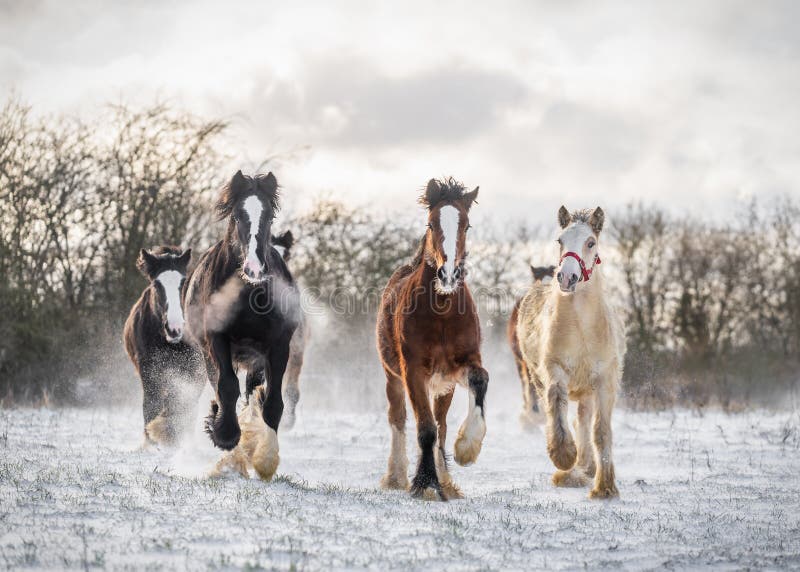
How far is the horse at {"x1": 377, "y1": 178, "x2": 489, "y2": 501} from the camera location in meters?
6.21

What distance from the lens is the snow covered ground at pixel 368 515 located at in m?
4.07

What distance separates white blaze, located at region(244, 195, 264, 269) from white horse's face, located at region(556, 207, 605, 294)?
96.5 inches

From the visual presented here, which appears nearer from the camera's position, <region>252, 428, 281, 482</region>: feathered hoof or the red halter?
<region>252, 428, 281, 482</region>: feathered hoof

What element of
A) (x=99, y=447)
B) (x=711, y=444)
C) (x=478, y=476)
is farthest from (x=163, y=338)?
(x=711, y=444)

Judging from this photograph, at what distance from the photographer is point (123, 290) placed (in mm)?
16969

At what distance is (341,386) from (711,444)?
1062 centimetres

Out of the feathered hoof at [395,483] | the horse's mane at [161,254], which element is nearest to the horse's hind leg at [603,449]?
the feathered hoof at [395,483]

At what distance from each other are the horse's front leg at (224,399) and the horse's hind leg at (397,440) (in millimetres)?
1325

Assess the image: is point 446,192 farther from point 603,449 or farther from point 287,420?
point 287,420

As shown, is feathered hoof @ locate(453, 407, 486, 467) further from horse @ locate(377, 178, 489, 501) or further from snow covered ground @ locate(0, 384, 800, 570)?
snow covered ground @ locate(0, 384, 800, 570)

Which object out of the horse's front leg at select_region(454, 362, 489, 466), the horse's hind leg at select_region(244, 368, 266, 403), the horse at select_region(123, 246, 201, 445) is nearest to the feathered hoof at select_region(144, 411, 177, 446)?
the horse at select_region(123, 246, 201, 445)

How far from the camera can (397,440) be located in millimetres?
7086

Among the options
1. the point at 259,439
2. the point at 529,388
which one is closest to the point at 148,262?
the point at 259,439

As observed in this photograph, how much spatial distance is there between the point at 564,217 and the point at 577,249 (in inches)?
20.2
